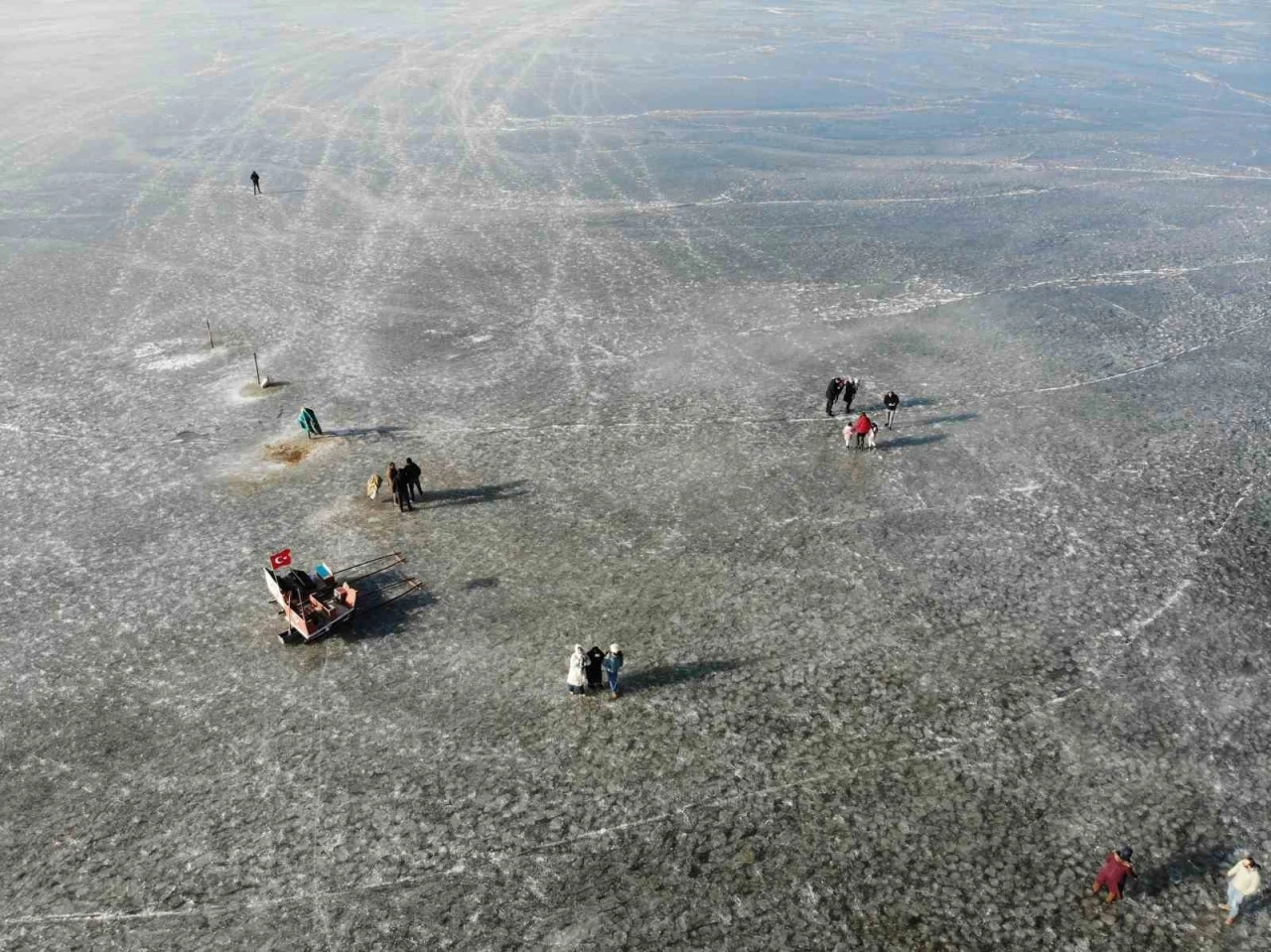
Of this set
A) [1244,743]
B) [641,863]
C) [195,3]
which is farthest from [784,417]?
[195,3]

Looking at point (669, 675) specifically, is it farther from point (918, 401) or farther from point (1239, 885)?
point (918, 401)

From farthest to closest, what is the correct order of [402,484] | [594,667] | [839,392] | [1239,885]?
[839,392], [402,484], [594,667], [1239,885]

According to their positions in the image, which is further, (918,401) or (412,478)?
(918,401)

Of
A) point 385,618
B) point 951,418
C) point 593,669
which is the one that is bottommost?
point 385,618

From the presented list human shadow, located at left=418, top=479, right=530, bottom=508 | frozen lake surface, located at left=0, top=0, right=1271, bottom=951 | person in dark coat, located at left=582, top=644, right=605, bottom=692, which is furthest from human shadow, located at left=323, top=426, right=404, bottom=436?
person in dark coat, located at left=582, top=644, right=605, bottom=692

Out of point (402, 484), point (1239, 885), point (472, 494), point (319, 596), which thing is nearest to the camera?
point (1239, 885)

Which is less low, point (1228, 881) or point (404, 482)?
point (404, 482)

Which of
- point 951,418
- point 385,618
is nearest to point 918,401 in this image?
point 951,418
